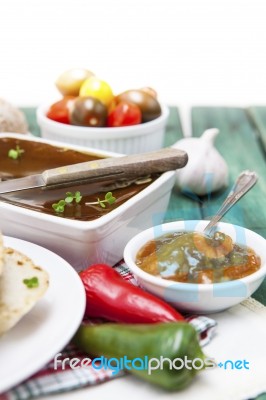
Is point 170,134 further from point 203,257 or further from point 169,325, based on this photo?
point 169,325

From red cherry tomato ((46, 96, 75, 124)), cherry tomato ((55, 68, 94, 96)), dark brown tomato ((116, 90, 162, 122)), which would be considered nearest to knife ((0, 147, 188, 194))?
dark brown tomato ((116, 90, 162, 122))

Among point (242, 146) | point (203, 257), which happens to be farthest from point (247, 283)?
point (242, 146)

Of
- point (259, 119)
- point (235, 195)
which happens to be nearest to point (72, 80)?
point (259, 119)

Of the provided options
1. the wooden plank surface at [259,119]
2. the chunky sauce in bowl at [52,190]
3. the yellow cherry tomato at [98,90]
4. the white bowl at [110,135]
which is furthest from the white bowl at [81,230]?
the wooden plank surface at [259,119]

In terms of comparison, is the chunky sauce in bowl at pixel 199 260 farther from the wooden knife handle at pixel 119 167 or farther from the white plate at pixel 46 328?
the wooden knife handle at pixel 119 167

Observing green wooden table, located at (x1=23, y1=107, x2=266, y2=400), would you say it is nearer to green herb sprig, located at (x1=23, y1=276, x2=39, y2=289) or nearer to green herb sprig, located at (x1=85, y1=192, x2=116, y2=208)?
green herb sprig, located at (x1=85, y1=192, x2=116, y2=208)

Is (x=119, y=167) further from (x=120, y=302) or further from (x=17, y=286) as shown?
(x=17, y=286)
